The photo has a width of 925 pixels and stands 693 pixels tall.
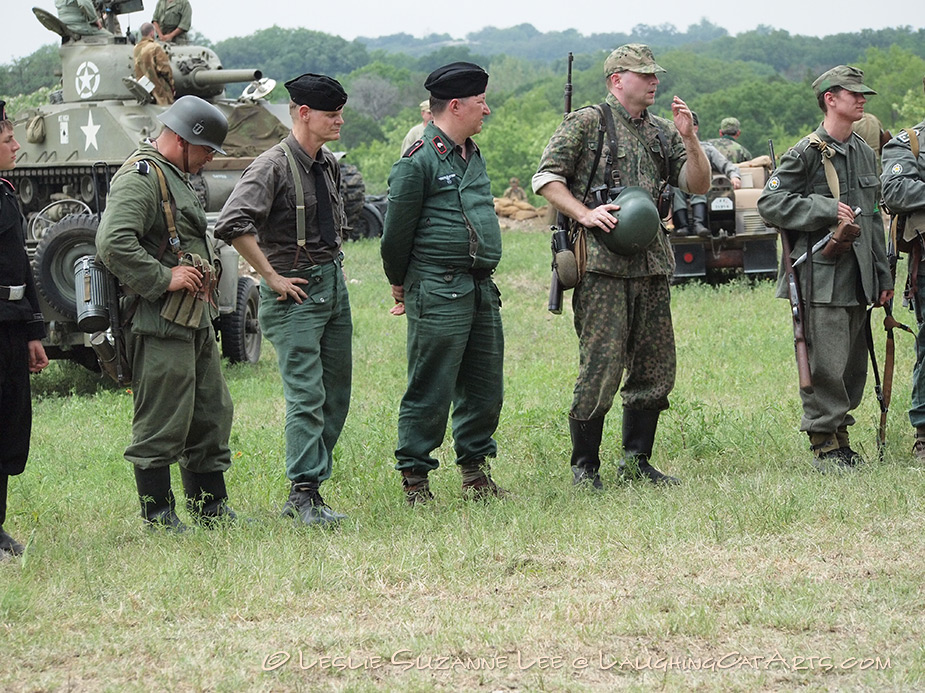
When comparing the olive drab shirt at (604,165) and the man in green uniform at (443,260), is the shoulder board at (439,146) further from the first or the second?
Answer: the olive drab shirt at (604,165)

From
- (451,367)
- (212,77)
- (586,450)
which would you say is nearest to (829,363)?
(586,450)

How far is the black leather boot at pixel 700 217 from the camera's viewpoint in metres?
15.0

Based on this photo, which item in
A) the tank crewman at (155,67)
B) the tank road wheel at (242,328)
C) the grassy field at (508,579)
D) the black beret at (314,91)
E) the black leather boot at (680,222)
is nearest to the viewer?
the grassy field at (508,579)

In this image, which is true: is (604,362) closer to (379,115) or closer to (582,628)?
(582,628)

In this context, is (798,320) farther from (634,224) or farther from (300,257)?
(300,257)

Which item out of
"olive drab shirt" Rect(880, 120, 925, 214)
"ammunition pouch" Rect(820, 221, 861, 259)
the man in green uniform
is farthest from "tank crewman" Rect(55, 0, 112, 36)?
"ammunition pouch" Rect(820, 221, 861, 259)

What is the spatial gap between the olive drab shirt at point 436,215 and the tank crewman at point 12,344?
1.67 m

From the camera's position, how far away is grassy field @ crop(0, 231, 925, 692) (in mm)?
3965

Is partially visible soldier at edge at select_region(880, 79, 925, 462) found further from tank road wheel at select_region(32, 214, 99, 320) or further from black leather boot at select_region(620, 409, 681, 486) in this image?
tank road wheel at select_region(32, 214, 99, 320)

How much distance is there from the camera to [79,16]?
1350 centimetres

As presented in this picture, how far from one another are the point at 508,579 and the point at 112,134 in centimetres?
914

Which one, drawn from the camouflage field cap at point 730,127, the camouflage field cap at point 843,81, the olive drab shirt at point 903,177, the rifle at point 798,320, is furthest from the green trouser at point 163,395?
the camouflage field cap at point 730,127

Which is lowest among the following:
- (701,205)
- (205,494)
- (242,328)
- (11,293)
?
(242,328)

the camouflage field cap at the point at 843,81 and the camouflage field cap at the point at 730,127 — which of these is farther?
the camouflage field cap at the point at 730,127
